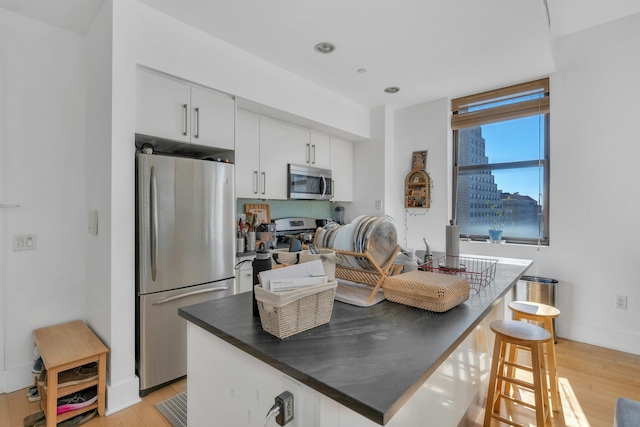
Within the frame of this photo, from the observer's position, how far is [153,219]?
2025 mm

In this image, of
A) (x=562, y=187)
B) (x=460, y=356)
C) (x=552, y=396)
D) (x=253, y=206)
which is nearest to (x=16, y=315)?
(x=253, y=206)

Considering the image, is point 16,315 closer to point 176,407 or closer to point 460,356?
point 176,407

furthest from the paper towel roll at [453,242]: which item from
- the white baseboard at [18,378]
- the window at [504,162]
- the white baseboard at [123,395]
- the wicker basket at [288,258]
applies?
the white baseboard at [18,378]

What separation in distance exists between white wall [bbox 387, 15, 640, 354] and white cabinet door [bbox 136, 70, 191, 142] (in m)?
3.43

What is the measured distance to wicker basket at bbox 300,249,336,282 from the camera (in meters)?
1.15

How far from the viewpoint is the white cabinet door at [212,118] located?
7.63 feet

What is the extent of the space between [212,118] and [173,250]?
1067 millimetres

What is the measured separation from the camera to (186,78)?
2.23m

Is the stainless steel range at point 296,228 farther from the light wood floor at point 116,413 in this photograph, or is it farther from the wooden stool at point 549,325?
the wooden stool at point 549,325

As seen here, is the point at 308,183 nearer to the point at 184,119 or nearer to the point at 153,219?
the point at 184,119

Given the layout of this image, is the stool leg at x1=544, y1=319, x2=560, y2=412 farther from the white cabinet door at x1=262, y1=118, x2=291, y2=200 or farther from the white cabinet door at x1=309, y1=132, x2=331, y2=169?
the white cabinet door at x1=309, y1=132, x2=331, y2=169

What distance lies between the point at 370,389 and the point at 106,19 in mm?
2595

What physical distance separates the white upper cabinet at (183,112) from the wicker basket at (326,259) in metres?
1.57

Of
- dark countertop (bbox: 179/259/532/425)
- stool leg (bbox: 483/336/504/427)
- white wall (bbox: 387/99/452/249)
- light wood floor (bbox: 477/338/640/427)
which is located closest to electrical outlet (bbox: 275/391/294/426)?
dark countertop (bbox: 179/259/532/425)
